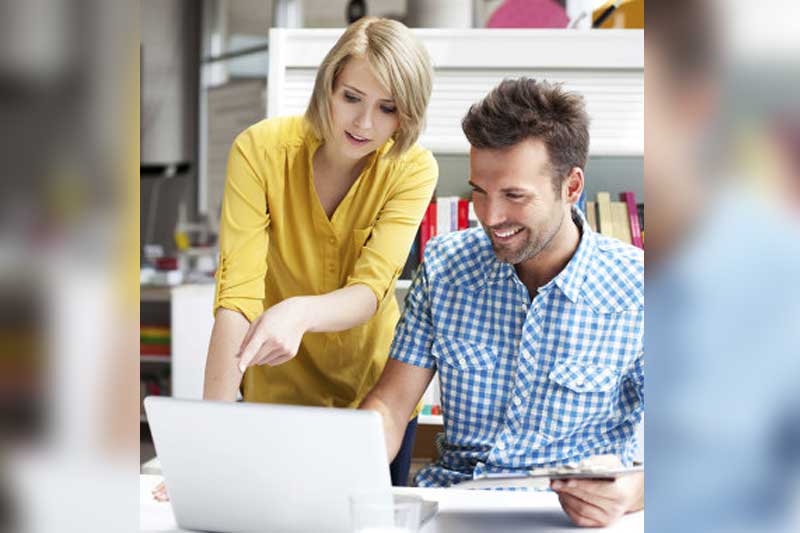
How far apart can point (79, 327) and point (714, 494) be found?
26cm

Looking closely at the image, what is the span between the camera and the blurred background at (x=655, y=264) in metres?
→ 0.35

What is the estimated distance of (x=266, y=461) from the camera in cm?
108

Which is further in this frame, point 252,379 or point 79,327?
point 252,379

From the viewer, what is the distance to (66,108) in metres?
0.37

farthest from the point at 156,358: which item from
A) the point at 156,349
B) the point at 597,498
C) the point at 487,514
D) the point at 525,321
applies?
the point at 597,498

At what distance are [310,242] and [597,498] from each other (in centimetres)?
86

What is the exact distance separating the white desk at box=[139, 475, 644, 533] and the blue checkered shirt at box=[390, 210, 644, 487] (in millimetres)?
265

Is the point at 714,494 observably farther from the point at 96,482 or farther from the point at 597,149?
the point at 597,149

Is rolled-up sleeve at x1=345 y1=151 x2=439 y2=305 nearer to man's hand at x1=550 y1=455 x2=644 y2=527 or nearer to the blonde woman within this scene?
the blonde woman

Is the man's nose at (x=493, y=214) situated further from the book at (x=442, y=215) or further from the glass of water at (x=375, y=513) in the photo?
the book at (x=442, y=215)

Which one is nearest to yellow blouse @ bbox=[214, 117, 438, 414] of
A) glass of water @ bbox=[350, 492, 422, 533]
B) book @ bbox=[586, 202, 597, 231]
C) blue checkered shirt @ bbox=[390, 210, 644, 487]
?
blue checkered shirt @ bbox=[390, 210, 644, 487]

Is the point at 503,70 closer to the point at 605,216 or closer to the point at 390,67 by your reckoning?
the point at 605,216

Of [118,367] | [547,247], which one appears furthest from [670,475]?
[547,247]

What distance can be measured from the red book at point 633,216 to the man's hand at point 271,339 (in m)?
1.62
